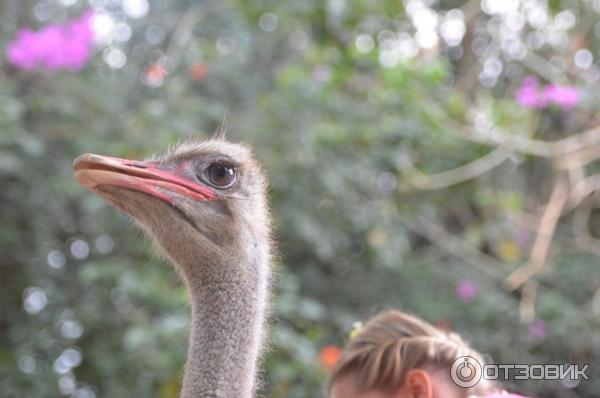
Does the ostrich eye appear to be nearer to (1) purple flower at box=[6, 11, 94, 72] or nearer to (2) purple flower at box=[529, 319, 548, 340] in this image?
(1) purple flower at box=[6, 11, 94, 72]

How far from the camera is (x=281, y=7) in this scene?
3871 mm

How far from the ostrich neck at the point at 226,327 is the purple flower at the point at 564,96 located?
98.9 inches

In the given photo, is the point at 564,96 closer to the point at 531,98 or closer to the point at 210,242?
the point at 531,98

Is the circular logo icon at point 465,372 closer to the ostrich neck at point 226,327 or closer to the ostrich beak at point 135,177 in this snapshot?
the ostrich neck at point 226,327

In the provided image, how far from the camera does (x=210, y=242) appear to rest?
1686 millimetres

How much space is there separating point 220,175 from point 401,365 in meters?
0.61

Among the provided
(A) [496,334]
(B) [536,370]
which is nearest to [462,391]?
(B) [536,370]

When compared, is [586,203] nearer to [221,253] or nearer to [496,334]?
[496,334]

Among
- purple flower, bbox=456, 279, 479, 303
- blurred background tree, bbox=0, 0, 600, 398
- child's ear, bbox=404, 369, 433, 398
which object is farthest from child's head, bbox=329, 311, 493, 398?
purple flower, bbox=456, 279, 479, 303

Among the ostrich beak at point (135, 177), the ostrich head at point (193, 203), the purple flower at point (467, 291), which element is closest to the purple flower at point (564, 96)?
the purple flower at point (467, 291)

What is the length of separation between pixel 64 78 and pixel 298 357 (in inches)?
47.8

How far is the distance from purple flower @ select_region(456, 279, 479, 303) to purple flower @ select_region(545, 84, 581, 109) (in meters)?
0.83

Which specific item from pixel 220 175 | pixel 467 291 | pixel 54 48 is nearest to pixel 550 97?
pixel 467 291

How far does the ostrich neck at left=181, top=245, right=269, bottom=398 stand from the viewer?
1570mm
